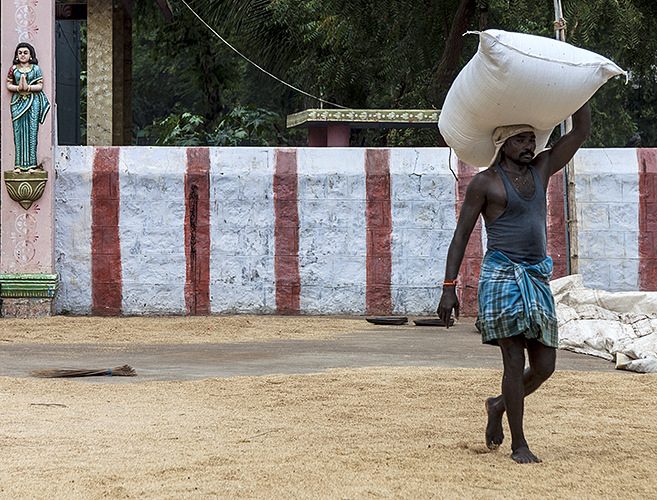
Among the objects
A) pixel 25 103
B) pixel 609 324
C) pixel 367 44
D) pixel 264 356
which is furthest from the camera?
pixel 367 44

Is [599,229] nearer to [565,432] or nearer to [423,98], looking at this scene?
[423,98]

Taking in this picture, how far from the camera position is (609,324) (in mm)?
8211

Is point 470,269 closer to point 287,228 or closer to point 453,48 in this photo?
point 287,228

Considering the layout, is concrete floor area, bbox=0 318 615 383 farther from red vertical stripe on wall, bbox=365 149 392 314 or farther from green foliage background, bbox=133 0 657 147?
green foliage background, bbox=133 0 657 147

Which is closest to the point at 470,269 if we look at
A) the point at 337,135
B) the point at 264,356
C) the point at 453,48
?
the point at 337,135

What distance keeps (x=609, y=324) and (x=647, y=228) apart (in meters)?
3.13

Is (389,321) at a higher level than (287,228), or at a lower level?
lower

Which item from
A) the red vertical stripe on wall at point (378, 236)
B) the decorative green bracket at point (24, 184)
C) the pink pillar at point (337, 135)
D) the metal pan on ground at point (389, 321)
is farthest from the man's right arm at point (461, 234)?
the pink pillar at point (337, 135)

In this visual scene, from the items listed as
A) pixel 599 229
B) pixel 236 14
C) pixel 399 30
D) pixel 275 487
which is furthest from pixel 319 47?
pixel 275 487

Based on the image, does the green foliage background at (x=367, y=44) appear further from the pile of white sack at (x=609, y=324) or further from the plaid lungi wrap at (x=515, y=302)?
the plaid lungi wrap at (x=515, y=302)

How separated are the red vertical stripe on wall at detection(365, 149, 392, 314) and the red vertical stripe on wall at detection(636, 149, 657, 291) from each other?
3517mm

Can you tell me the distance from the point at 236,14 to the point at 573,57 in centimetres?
1583

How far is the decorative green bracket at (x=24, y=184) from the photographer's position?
10.4 m

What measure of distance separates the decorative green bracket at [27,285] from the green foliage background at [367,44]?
677 cm
